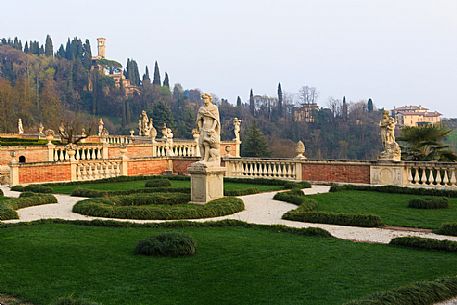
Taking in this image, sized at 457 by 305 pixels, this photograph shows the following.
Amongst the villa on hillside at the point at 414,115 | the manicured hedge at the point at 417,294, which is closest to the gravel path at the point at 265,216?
the manicured hedge at the point at 417,294

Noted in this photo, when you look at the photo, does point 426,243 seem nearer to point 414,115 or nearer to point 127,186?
point 127,186

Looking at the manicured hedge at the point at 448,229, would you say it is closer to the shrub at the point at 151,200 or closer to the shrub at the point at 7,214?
the shrub at the point at 151,200

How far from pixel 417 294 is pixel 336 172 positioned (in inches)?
622

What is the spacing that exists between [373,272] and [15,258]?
5466 millimetres

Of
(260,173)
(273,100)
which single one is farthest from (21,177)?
(273,100)

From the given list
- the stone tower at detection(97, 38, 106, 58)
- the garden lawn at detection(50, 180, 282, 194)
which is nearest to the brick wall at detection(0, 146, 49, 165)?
the garden lawn at detection(50, 180, 282, 194)

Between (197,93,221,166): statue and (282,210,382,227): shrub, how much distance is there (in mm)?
2964

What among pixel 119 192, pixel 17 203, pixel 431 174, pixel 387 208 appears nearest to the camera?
pixel 387 208

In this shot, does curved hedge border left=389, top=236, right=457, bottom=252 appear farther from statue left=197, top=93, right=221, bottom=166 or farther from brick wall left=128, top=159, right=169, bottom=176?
brick wall left=128, top=159, right=169, bottom=176

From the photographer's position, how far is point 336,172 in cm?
2267

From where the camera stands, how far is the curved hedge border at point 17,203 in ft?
45.9

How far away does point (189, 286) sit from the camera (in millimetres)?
7699

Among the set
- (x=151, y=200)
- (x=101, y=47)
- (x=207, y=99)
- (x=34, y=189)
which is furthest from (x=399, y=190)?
(x=101, y=47)

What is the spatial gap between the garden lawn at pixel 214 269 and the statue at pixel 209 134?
194 inches
